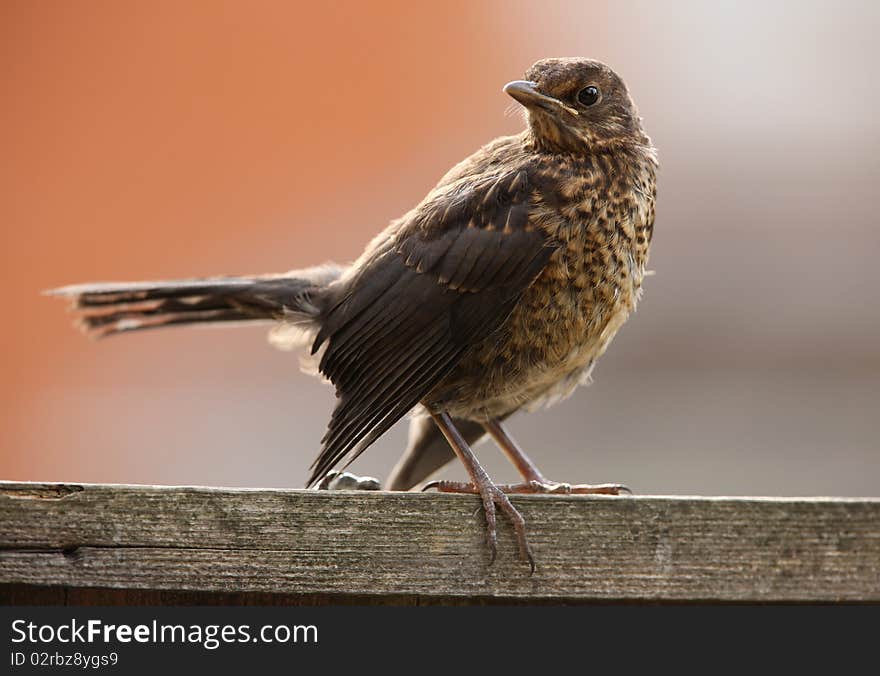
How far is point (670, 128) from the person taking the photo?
6422mm

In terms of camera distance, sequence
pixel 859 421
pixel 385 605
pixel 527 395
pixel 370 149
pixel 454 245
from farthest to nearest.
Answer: pixel 370 149, pixel 859 421, pixel 527 395, pixel 454 245, pixel 385 605

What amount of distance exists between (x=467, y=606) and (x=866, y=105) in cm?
491

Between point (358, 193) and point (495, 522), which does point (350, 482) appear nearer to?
point (495, 522)

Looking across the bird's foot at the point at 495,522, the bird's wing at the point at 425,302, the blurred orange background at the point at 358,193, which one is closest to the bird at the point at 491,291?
the bird's wing at the point at 425,302

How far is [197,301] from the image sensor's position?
315 cm

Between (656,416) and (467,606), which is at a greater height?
(656,416)

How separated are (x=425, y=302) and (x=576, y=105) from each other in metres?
0.64

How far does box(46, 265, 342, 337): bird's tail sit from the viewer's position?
3.09 metres

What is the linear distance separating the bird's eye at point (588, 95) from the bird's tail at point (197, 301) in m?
0.77

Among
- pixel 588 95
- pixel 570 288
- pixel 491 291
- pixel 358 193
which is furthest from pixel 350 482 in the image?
pixel 358 193

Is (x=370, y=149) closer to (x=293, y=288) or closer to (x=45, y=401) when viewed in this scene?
(x=45, y=401)

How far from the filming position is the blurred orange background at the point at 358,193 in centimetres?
545

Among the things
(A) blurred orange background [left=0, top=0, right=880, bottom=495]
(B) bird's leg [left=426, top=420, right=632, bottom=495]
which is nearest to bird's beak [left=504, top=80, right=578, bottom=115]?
(B) bird's leg [left=426, top=420, right=632, bottom=495]

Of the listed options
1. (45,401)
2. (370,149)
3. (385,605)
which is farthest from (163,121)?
(385,605)
